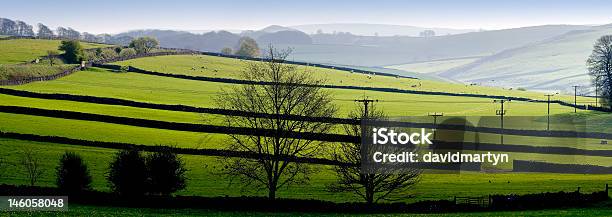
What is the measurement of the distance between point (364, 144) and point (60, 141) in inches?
1220

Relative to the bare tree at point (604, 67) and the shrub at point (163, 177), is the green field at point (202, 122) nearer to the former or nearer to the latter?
the shrub at point (163, 177)

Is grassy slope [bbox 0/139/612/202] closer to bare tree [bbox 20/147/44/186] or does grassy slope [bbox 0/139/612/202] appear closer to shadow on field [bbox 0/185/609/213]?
bare tree [bbox 20/147/44/186]

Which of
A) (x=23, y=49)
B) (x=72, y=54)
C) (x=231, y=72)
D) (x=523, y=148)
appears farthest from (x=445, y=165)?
(x=23, y=49)

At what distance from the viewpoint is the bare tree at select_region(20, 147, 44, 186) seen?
5006 cm

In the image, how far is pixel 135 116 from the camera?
7594cm

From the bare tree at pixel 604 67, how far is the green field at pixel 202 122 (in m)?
4.40

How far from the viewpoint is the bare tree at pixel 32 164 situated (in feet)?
164

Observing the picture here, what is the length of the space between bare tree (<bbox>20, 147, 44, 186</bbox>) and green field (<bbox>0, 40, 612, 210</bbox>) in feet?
2.01

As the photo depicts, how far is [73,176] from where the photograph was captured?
45656 mm

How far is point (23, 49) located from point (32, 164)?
10963cm

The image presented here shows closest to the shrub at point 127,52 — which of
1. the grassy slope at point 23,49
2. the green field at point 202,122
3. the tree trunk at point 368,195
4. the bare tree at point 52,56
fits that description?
the grassy slope at point 23,49

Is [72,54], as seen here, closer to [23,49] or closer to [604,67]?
[23,49]

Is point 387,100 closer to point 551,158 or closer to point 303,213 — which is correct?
point 551,158

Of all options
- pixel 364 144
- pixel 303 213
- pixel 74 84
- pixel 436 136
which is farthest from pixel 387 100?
pixel 303 213
